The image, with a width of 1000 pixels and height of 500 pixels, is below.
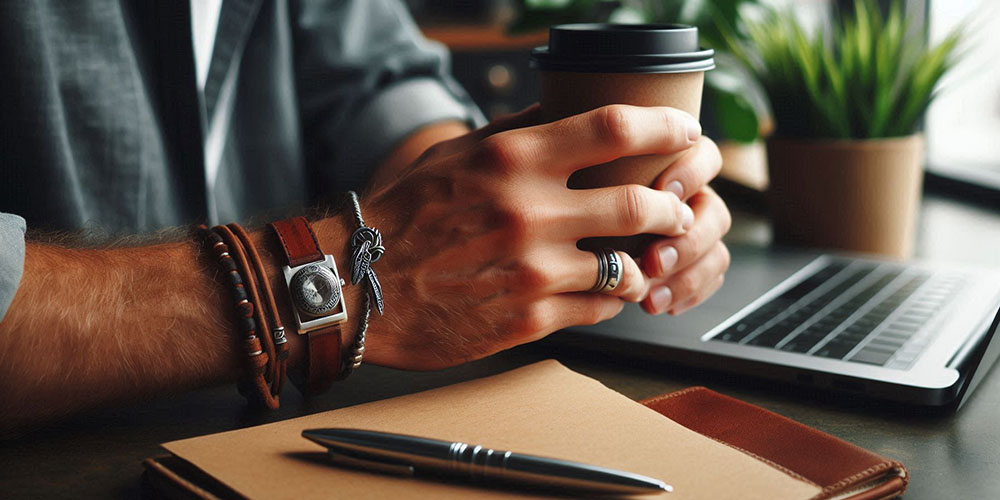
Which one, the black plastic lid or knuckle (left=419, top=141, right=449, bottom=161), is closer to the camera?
the black plastic lid

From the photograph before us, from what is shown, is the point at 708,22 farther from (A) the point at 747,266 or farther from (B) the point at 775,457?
(B) the point at 775,457

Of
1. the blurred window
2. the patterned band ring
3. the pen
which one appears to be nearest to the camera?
the pen

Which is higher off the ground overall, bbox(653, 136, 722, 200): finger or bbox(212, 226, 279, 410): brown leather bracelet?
bbox(653, 136, 722, 200): finger

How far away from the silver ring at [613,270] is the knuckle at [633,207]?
3cm

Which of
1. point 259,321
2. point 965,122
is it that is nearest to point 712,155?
point 259,321

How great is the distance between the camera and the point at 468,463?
0.42m

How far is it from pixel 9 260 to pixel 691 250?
0.48 meters

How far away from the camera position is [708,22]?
1284 millimetres

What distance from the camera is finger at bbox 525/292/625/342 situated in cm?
62

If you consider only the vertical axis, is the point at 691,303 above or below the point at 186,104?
below

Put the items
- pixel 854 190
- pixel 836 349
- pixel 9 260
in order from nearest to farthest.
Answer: pixel 9 260
pixel 836 349
pixel 854 190

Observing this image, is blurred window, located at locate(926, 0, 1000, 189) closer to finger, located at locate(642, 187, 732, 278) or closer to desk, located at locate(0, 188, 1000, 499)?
finger, located at locate(642, 187, 732, 278)

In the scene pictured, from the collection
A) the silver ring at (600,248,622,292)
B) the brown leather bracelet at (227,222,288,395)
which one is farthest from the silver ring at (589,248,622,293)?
the brown leather bracelet at (227,222,288,395)

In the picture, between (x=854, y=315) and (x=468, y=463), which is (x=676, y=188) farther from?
(x=468, y=463)
